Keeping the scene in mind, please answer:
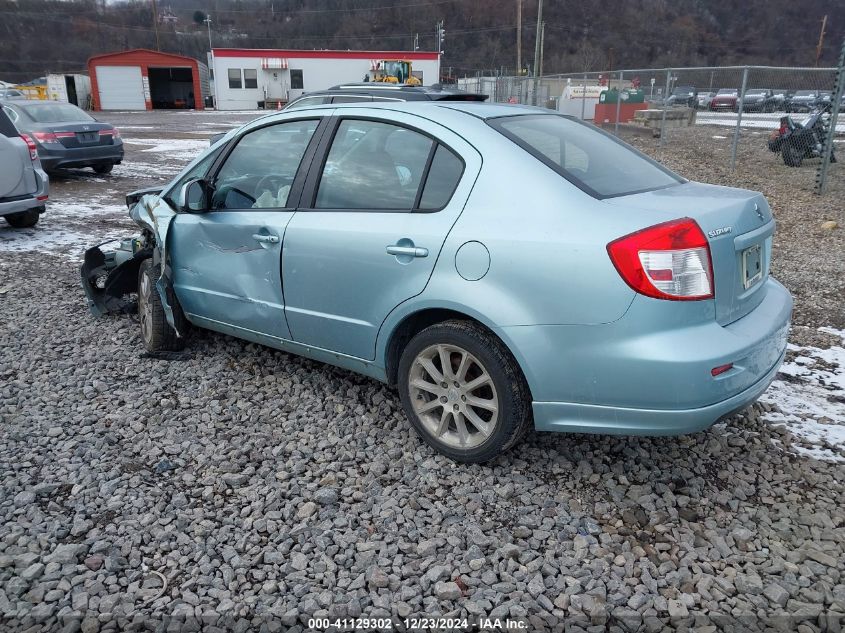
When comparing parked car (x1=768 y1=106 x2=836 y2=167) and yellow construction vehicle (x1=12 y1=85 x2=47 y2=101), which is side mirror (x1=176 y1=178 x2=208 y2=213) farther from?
yellow construction vehicle (x1=12 y1=85 x2=47 y2=101)

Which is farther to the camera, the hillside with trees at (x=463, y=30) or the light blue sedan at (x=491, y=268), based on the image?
the hillside with trees at (x=463, y=30)

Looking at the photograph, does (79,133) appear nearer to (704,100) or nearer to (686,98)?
(686,98)

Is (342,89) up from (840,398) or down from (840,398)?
up

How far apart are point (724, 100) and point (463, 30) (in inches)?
3342

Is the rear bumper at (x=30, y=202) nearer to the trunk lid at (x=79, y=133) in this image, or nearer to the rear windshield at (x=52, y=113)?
the trunk lid at (x=79, y=133)

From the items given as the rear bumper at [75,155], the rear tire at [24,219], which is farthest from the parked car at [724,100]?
the rear tire at [24,219]

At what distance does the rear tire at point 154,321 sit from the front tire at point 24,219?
5.25m

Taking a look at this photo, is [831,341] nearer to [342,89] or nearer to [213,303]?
[213,303]

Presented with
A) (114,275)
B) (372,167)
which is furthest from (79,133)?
(372,167)

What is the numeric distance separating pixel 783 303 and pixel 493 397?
1.50 meters

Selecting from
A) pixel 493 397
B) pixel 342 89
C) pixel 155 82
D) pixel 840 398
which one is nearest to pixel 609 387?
pixel 493 397

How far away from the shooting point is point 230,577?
253 centimetres

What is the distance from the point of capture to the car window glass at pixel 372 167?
129 inches

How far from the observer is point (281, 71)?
46438 mm
